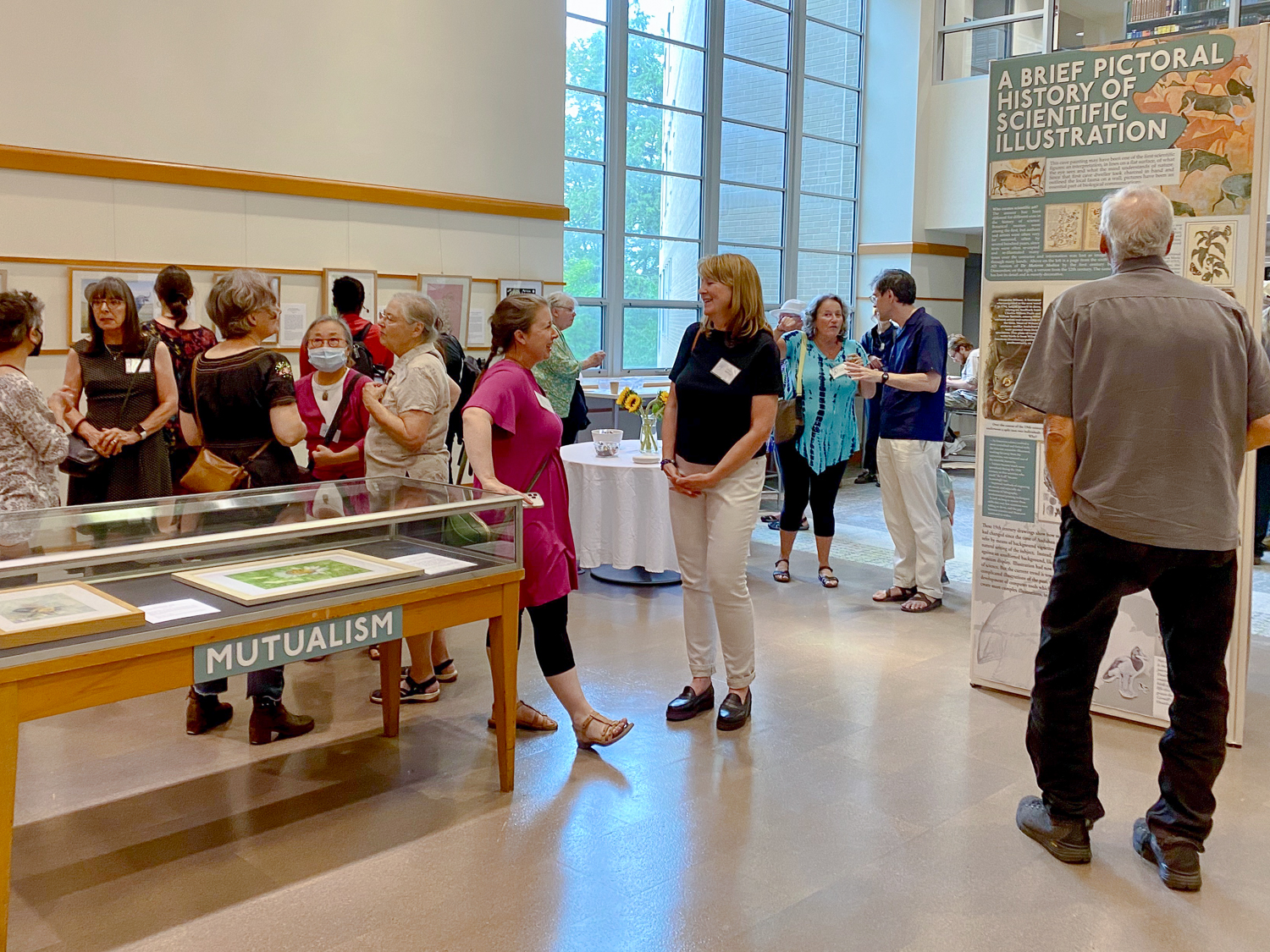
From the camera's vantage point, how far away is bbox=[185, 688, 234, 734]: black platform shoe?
3.70 m

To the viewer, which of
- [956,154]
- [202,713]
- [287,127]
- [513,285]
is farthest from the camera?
[956,154]

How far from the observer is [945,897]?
8.73 ft

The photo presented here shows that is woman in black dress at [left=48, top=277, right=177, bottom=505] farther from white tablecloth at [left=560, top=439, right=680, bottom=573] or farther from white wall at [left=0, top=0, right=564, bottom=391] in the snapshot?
white tablecloth at [left=560, top=439, right=680, bottom=573]

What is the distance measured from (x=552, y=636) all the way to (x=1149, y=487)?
1778 mm

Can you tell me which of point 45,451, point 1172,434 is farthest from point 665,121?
point 1172,434

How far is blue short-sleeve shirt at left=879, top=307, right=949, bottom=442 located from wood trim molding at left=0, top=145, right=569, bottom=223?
10.9 feet

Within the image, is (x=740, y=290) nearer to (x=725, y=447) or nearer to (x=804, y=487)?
(x=725, y=447)

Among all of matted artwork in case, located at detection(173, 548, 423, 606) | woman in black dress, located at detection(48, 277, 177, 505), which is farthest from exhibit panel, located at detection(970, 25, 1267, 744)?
woman in black dress, located at detection(48, 277, 177, 505)

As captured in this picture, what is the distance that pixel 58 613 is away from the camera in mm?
2316

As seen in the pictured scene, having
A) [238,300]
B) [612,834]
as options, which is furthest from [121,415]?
[612,834]

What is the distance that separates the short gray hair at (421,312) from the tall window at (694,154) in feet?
19.3

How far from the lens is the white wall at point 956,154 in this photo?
11648mm

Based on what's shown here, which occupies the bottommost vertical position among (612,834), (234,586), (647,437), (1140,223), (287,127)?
(612,834)

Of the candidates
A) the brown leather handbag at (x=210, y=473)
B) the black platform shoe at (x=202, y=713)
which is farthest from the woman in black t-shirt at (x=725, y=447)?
the black platform shoe at (x=202, y=713)
